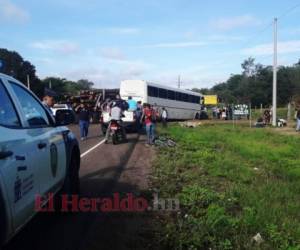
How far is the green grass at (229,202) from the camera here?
613 cm

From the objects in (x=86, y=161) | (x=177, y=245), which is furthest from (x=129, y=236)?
(x=86, y=161)

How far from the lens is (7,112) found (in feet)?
15.4

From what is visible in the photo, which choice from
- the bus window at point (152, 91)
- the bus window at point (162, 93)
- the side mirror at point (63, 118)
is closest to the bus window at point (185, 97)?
the bus window at point (162, 93)

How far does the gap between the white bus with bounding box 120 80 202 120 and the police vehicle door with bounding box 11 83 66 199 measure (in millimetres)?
35348

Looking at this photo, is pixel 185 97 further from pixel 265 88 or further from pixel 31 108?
pixel 265 88

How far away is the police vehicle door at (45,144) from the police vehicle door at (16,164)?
24 centimetres

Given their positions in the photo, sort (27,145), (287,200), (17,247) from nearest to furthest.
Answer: (27,145)
(17,247)
(287,200)

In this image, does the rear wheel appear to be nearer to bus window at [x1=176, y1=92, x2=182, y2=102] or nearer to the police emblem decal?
the police emblem decal

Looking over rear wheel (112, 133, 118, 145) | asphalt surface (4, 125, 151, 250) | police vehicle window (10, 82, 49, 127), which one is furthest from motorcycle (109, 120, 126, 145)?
police vehicle window (10, 82, 49, 127)

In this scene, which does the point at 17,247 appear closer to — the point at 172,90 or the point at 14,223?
the point at 14,223

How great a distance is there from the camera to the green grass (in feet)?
20.1

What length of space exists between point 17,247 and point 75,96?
148 ft

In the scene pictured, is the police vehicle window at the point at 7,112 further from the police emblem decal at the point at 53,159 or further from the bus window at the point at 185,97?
the bus window at the point at 185,97

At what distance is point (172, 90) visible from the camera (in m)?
51.4
